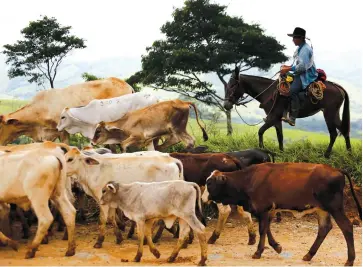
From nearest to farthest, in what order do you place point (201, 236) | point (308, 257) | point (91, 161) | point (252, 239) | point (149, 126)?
point (201, 236) < point (308, 257) < point (91, 161) < point (252, 239) < point (149, 126)

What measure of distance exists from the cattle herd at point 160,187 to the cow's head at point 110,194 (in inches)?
0.6

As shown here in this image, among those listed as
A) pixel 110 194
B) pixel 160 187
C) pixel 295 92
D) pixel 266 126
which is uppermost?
pixel 295 92

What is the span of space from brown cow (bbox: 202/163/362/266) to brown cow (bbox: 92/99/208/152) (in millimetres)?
4120

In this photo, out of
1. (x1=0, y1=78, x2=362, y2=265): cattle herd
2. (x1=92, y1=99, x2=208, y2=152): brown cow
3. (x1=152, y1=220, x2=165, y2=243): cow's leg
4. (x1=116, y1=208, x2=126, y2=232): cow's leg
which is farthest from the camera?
(x1=92, y1=99, x2=208, y2=152): brown cow

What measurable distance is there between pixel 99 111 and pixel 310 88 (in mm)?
4903

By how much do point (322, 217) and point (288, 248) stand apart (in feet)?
4.08

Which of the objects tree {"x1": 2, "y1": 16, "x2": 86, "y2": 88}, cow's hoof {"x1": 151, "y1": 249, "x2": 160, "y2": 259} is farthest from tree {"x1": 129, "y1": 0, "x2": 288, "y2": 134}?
cow's hoof {"x1": 151, "y1": 249, "x2": 160, "y2": 259}

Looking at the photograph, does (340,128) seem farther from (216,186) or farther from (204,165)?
(216,186)

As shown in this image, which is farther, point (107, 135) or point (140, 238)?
point (107, 135)

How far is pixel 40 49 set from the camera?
3238 cm

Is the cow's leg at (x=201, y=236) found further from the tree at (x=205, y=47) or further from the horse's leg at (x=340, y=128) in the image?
the tree at (x=205, y=47)

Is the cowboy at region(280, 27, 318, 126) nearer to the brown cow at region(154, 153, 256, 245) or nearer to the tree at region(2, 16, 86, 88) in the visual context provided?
the brown cow at region(154, 153, 256, 245)

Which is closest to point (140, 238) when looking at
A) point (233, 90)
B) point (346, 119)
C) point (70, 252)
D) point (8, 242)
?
point (70, 252)

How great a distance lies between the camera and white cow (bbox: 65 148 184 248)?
39.9ft
